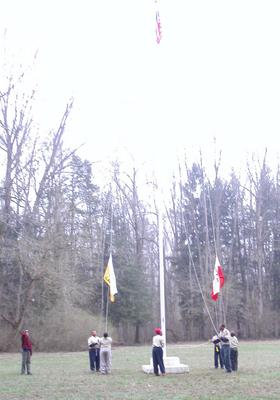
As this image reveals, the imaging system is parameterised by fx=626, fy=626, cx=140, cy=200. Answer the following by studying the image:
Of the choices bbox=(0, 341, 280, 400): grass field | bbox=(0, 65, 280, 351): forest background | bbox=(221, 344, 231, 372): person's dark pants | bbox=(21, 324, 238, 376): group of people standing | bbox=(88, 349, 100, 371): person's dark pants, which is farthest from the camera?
bbox=(0, 65, 280, 351): forest background

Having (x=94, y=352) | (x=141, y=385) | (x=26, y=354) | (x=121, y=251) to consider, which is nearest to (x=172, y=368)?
(x=94, y=352)

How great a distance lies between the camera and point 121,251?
172ft

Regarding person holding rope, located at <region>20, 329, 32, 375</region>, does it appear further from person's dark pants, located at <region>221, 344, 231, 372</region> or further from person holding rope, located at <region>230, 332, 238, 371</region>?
person holding rope, located at <region>230, 332, 238, 371</region>

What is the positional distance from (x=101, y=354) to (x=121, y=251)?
32569 mm

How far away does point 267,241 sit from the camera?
194 ft

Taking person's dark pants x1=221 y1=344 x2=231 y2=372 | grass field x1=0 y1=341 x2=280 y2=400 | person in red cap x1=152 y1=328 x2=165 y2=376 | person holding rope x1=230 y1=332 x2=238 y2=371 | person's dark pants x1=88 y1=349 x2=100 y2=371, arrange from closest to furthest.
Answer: grass field x1=0 y1=341 x2=280 y2=400 → person in red cap x1=152 y1=328 x2=165 y2=376 → person's dark pants x1=221 y1=344 x2=231 y2=372 → person holding rope x1=230 y1=332 x2=238 y2=371 → person's dark pants x1=88 y1=349 x2=100 y2=371

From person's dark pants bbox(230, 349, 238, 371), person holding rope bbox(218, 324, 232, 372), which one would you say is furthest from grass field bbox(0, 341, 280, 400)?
person holding rope bbox(218, 324, 232, 372)

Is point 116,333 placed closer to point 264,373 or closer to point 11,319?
point 11,319

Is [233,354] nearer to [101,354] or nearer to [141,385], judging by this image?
[101,354]

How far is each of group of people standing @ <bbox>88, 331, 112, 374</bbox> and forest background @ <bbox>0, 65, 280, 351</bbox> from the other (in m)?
13.4

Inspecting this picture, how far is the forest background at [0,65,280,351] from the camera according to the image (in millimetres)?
36281

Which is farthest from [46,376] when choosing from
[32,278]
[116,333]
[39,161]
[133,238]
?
[133,238]

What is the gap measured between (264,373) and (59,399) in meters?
7.43

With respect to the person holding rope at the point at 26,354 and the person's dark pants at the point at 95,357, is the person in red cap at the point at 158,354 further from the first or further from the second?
the person holding rope at the point at 26,354
